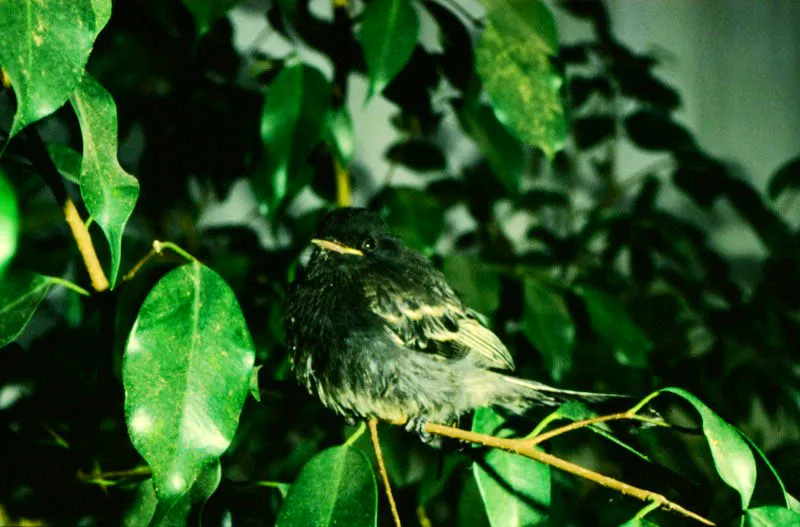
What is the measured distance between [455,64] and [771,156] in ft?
9.89

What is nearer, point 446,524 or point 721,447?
point 721,447

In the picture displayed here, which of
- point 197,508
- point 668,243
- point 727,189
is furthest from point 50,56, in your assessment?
point 727,189

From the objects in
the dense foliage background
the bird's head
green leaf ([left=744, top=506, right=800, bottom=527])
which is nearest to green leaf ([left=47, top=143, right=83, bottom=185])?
the dense foliage background

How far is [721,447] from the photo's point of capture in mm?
723

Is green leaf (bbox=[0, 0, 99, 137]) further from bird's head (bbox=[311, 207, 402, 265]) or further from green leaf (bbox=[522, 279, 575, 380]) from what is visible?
green leaf (bbox=[522, 279, 575, 380])

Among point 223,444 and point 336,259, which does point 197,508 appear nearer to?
point 223,444

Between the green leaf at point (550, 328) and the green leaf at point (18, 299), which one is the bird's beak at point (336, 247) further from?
the green leaf at point (18, 299)

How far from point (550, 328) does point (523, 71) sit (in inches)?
18.6

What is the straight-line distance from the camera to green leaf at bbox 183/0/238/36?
3.20 ft

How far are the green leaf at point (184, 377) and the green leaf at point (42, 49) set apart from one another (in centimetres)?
22

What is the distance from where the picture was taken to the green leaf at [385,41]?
100 centimetres

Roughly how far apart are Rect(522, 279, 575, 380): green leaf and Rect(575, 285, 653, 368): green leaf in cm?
6

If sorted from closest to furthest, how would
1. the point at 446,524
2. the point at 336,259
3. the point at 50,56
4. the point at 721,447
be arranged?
the point at 50,56 < the point at 721,447 < the point at 336,259 < the point at 446,524

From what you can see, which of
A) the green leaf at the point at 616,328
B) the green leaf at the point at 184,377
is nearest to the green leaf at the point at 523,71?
the green leaf at the point at 616,328
